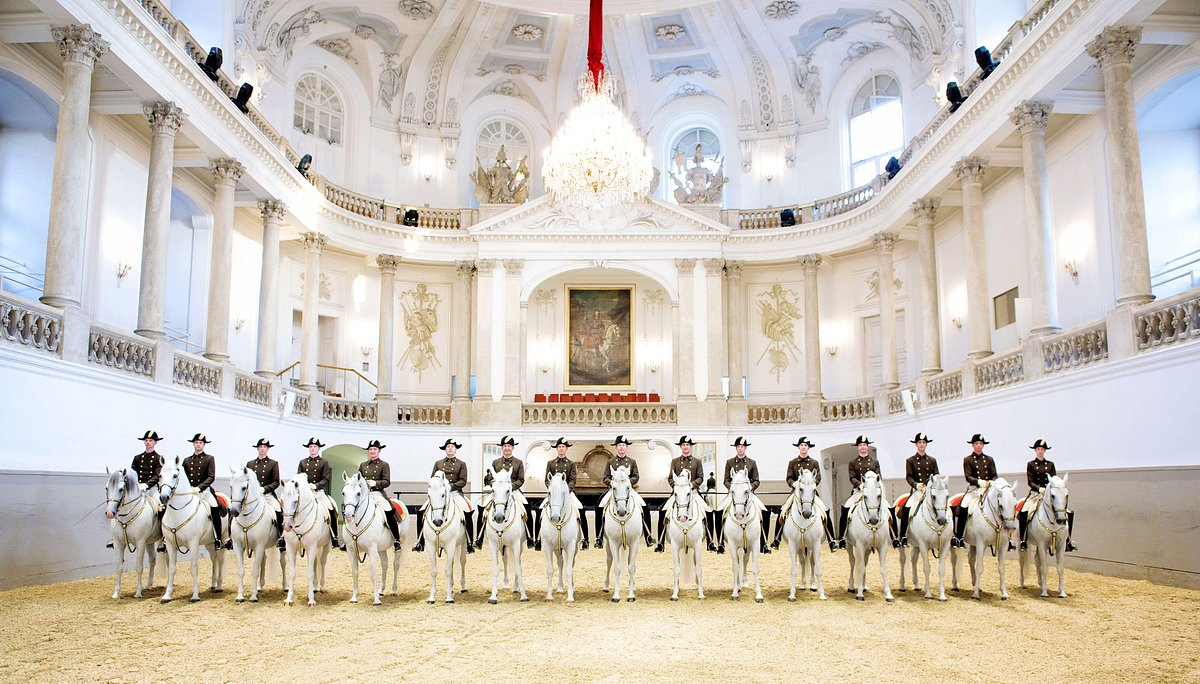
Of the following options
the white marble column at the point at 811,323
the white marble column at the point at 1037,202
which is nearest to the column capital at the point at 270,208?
the white marble column at the point at 811,323

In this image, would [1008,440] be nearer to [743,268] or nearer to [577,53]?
[743,268]

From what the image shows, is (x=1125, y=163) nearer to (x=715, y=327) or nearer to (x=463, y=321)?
(x=715, y=327)

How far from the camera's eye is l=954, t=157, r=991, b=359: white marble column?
18.8m

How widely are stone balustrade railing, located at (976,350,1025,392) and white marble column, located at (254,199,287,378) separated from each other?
1568cm

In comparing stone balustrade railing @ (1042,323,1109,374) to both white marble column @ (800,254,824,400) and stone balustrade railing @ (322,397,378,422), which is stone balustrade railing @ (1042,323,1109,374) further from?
stone balustrade railing @ (322,397,378,422)

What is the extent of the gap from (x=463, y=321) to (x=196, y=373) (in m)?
10.4

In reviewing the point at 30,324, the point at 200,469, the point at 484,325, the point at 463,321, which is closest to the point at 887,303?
the point at 484,325

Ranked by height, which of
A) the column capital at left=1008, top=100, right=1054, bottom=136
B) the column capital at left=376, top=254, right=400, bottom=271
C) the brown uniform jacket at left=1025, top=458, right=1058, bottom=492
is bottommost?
the brown uniform jacket at left=1025, top=458, right=1058, bottom=492

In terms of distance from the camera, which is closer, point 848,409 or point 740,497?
point 740,497

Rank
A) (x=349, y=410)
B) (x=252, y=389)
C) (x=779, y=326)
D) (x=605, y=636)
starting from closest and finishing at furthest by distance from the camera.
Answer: (x=605, y=636)
(x=252, y=389)
(x=349, y=410)
(x=779, y=326)

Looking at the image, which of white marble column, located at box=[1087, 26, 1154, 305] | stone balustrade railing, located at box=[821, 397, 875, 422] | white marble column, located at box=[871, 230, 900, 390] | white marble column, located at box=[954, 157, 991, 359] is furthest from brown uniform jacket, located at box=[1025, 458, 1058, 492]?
stone balustrade railing, located at box=[821, 397, 875, 422]

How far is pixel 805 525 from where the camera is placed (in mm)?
11461

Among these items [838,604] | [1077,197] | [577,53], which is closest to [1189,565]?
[838,604]

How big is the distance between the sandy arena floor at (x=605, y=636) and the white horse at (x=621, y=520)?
1.47 ft
